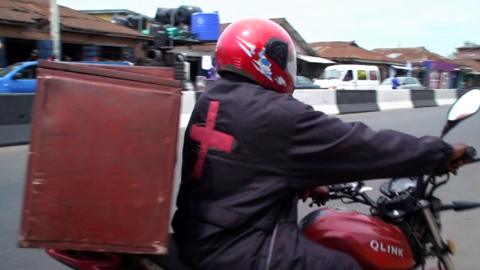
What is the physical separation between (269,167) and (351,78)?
2790cm

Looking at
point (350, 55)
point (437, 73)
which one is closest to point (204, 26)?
point (437, 73)

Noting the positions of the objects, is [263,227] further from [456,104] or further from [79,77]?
[456,104]

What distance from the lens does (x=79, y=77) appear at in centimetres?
158

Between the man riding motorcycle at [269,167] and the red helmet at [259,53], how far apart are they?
7 centimetres

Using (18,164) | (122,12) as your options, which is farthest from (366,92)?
(122,12)

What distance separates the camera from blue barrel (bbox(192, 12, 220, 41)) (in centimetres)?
2334

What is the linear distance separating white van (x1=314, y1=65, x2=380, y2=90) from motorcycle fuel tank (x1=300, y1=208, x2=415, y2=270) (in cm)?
2620

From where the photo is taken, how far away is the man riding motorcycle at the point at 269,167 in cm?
181

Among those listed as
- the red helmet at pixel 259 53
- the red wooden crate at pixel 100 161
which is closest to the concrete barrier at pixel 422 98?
the red helmet at pixel 259 53

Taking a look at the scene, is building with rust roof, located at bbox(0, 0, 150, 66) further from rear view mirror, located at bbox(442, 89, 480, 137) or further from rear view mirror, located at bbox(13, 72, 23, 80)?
rear view mirror, located at bbox(442, 89, 480, 137)

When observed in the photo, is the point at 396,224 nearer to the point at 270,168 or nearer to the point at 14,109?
the point at 270,168

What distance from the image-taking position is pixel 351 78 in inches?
1141

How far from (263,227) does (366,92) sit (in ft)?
49.9

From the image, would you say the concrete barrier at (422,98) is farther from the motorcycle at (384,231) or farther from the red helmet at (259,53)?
the red helmet at (259,53)
